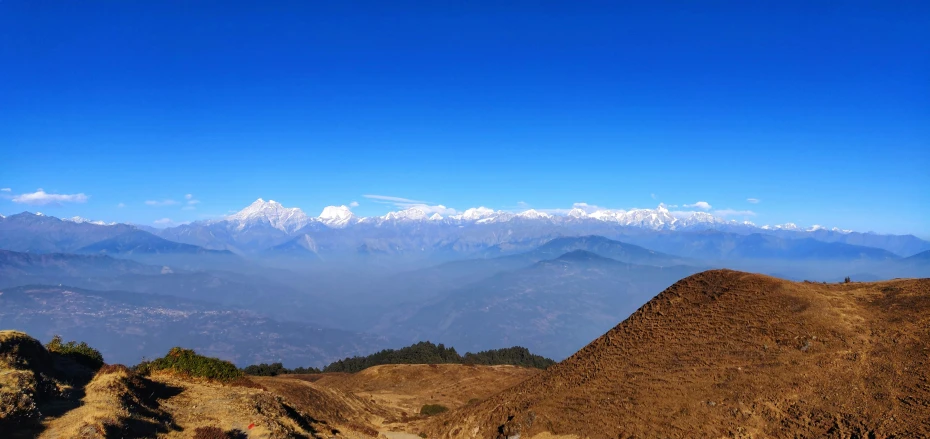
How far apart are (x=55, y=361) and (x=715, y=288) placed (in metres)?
40.1

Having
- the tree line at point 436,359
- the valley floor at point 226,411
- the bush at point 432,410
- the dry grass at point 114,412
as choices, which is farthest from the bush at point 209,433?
the tree line at point 436,359

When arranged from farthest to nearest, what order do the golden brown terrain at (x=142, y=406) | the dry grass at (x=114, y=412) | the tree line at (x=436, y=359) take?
the tree line at (x=436, y=359)
the golden brown terrain at (x=142, y=406)
the dry grass at (x=114, y=412)

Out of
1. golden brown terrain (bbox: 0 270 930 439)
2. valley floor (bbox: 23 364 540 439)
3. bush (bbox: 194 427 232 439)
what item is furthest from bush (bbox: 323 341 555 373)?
bush (bbox: 194 427 232 439)

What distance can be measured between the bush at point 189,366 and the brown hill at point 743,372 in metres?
15.1

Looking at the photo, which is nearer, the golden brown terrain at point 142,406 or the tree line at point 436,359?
the golden brown terrain at point 142,406

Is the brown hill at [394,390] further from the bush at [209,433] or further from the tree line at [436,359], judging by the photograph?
the tree line at [436,359]

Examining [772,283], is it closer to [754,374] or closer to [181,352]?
[754,374]

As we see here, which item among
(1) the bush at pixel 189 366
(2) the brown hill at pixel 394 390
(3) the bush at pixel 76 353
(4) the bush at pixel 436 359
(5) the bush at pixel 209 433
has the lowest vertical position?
(4) the bush at pixel 436 359

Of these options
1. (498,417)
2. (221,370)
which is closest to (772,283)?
(498,417)

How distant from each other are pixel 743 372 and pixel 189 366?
3328 centimetres

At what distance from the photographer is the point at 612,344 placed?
31.6 m

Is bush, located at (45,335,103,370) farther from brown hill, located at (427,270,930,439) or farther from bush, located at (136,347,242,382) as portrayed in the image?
brown hill, located at (427,270,930,439)

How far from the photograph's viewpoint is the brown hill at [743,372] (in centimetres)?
1909

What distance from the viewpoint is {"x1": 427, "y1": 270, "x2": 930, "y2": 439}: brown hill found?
19094 millimetres
